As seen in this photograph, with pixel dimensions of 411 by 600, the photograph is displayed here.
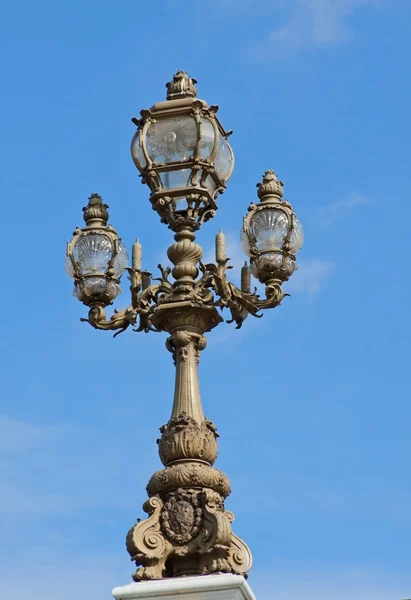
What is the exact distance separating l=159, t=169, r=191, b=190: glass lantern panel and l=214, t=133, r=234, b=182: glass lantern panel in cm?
26

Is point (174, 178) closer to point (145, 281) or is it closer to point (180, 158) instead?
point (180, 158)

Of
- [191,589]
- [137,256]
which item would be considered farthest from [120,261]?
[191,589]

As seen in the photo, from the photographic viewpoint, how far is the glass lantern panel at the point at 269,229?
54.9ft

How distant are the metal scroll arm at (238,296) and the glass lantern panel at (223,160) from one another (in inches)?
33.4

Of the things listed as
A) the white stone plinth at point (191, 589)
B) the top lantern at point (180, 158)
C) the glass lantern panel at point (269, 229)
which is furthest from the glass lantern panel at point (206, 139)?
the white stone plinth at point (191, 589)

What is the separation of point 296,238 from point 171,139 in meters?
1.24

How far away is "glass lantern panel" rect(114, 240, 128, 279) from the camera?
17016 millimetres

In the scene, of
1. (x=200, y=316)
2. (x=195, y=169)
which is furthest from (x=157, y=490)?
(x=195, y=169)

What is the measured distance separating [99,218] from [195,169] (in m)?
0.97

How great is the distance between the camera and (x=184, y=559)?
51.8ft

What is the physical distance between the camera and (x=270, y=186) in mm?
16984

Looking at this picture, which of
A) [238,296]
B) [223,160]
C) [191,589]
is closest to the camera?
[191,589]

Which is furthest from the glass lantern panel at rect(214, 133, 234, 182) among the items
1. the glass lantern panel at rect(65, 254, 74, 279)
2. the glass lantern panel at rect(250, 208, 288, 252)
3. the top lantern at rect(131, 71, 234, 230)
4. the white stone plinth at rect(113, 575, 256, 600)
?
the white stone plinth at rect(113, 575, 256, 600)

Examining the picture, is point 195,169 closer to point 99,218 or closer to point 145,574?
point 99,218
